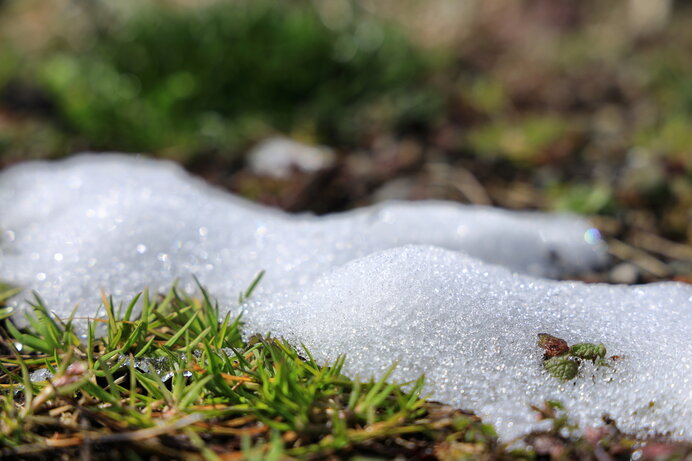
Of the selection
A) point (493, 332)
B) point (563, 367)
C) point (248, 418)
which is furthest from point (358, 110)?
point (248, 418)

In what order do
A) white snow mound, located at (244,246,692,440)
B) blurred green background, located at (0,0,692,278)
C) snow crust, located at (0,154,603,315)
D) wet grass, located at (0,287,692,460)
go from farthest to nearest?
blurred green background, located at (0,0,692,278)
snow crust, located at (0,154,603,315)
white snow mound, located at (244,246,692,440)
wet grass, located at (0,287,692,460)

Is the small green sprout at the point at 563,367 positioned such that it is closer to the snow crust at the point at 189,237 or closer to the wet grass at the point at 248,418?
the wet grass at the point at 248,418

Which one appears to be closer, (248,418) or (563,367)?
(248,418)

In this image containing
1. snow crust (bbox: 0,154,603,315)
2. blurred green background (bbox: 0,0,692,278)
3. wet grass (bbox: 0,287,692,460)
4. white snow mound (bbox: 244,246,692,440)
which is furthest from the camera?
blurred green background (bbox: 0,0,692,278)

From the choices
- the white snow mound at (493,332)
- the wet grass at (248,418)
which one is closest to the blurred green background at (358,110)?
the white snow mound at (493,332)

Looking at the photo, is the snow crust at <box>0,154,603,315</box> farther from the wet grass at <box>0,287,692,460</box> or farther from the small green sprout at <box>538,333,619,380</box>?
the small green sprout at <box>538,333,619,380</box>

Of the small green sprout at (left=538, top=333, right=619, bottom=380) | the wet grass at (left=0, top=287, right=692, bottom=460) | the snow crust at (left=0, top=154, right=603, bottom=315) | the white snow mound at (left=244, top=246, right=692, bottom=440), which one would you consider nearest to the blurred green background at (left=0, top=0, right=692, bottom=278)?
the snow crust at (left=0, top=154, right=603, bottom=315)

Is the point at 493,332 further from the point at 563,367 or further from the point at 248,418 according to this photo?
the point at 248,418

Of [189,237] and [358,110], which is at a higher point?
[358,110]
